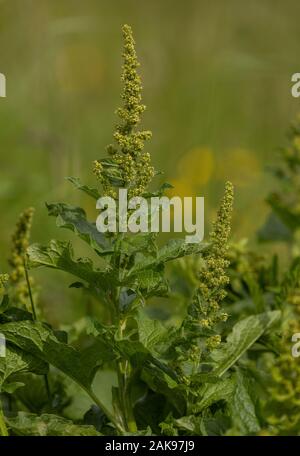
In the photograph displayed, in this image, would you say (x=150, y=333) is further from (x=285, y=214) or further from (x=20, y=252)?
(x=285, y=214)

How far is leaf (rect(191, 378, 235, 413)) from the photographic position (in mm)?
2090

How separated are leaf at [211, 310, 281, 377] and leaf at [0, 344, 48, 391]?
35 cm

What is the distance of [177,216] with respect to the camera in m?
4.14

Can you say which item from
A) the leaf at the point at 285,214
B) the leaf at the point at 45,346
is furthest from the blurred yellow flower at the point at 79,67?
the leaf at the point at 45,346

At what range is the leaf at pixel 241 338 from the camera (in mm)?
2209

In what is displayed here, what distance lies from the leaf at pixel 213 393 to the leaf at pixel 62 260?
0.30 meters

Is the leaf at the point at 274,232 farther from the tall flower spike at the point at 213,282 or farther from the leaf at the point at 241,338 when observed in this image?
the tall flower spike at the point at 213,282

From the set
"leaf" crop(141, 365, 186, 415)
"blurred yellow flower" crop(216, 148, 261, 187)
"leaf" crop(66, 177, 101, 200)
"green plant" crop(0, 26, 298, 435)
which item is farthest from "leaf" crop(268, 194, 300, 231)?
"blurred yellow flower" crop(216, 148, 261, 187)

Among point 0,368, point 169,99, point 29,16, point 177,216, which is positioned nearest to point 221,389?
point 0,368

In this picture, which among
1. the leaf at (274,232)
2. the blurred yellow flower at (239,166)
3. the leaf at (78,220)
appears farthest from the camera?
the blurred yellow flower at (239,166)

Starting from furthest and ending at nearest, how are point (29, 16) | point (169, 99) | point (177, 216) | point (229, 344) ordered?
point (169, 99) < point (29, 16) < point (177, 216) < point (229, 344)

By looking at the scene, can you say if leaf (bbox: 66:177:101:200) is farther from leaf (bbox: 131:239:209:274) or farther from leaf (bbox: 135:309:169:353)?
leaf (bbox: 135:309:169:353)

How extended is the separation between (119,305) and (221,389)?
0.86 feet
